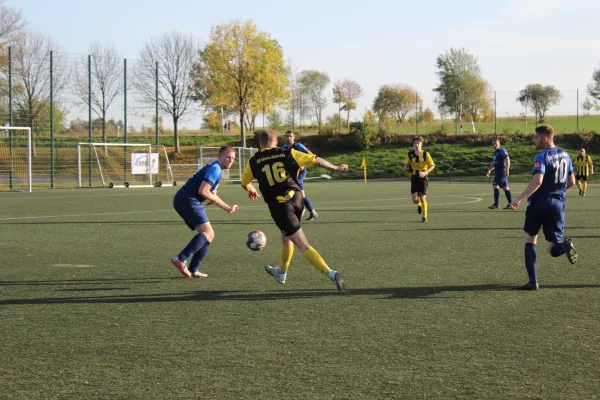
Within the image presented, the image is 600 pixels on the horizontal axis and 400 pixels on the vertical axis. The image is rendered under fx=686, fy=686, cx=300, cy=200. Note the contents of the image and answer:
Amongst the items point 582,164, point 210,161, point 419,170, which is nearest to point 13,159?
point 210,161

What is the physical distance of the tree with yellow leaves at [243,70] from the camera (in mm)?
59406

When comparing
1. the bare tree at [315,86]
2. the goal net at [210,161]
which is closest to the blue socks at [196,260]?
the goal net at [210,161]

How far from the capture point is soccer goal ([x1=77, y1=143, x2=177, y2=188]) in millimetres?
39000

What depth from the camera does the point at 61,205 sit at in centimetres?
2284

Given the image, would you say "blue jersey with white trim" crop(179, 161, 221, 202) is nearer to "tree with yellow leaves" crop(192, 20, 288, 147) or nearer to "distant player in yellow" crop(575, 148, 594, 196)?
"distant player in yellow" crop(575, 148, 594, 196)

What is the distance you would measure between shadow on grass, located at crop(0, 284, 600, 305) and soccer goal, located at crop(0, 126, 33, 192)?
3019 centimetres

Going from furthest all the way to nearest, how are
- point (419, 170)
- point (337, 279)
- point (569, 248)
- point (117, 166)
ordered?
point (117, 166), point (419, 170), point (569, 248), point (337, 279)

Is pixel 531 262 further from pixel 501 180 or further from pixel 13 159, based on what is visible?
pixel 13 159

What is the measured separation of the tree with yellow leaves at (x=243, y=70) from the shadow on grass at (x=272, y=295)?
5344 centimetres

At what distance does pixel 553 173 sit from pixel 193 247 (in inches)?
173

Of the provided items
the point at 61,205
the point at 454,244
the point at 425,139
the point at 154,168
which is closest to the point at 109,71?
the point at 154,168

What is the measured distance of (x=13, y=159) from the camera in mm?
35594

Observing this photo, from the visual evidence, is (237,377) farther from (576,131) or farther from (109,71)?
(576,131)

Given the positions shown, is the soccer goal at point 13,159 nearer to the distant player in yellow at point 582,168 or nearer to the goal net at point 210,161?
the goal net at point 210,161
